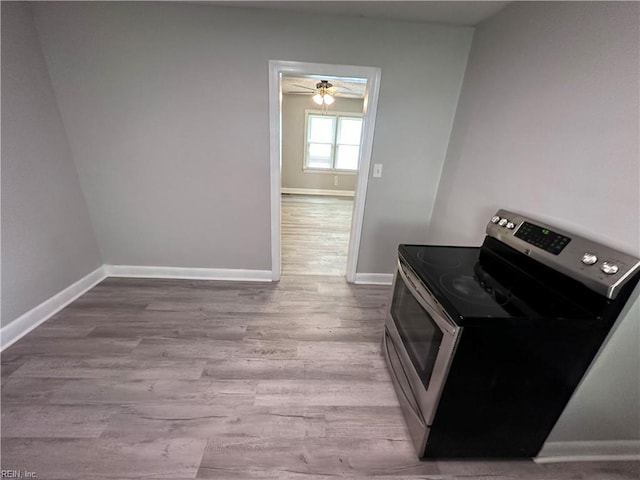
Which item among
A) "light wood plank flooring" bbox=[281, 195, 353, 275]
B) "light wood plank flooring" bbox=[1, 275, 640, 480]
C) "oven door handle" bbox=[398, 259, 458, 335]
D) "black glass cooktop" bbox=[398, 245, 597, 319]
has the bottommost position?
"light wood plank flooring" bbox=[1, 275, 640, 480]

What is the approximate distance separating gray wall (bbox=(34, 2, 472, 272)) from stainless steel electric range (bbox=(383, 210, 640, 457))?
125 centimetres

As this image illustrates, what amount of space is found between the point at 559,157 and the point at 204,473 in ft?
7.21

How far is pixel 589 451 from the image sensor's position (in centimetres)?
120

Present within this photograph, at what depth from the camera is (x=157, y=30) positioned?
6.08ft

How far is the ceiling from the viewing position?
5.36ft

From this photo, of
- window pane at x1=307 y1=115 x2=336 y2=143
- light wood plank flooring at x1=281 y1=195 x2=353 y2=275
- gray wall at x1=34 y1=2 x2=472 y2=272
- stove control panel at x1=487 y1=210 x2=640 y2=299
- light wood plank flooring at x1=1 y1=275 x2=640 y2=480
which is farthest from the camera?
window pane at x1=307 y1=115 x2=336 y2=143

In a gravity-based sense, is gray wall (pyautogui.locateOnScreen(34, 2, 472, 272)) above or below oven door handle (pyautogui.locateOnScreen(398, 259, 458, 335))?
above

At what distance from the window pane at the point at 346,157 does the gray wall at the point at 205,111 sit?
4653 mm

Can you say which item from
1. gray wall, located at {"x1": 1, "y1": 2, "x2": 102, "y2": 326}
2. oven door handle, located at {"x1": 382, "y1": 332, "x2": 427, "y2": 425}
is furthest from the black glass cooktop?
gray wall, located at {"x1": 1, "y1": 2, "x2": 102, "y2": 326}

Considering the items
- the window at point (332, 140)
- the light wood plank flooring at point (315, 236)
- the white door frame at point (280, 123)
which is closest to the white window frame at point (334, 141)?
the window at point (332, 140)

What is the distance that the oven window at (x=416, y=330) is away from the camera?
1.09 meters

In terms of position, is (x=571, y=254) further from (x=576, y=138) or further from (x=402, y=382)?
(x=402, y=382)

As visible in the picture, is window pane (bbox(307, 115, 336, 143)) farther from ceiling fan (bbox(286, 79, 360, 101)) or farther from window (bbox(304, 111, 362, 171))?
ceiling fan (bbox(286, 79, 360, 101))

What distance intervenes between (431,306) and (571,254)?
1.95 ft
